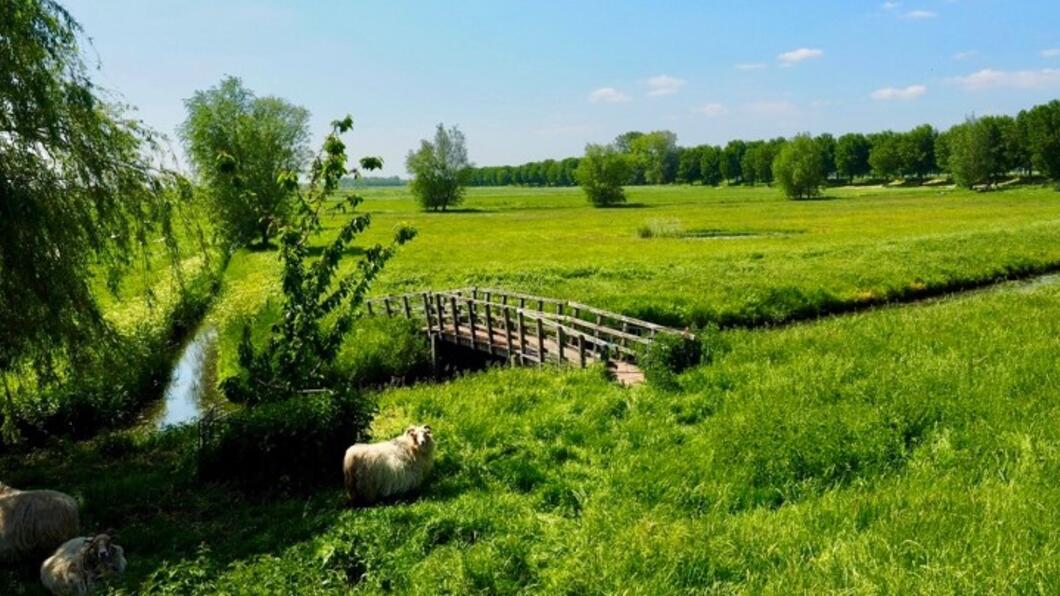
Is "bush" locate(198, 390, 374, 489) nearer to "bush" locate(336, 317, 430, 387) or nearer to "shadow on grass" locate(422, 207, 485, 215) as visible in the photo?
"bush" locate(336, 317, 430, 387)

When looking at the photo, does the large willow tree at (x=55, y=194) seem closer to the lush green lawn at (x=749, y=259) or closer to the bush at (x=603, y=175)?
the lush green lawn at (x=749, y=259)

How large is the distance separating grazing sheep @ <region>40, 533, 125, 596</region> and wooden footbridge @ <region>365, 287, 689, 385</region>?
1097 centimetres

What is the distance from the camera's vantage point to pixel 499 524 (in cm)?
904

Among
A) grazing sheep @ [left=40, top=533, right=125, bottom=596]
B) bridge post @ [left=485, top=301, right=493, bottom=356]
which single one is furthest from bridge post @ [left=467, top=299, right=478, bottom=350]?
grazing sheep @ [left=40, top=533, right=125, bottom=596]

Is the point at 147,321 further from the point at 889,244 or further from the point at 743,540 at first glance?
the point at 889,244

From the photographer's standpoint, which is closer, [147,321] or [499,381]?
[499,381]

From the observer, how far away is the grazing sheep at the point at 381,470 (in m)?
10.4

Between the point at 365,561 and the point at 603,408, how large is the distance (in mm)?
6948

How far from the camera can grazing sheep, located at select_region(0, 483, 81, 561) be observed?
9547mm

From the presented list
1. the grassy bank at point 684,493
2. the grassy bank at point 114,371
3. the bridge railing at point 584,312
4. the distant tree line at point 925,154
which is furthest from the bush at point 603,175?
the grassy bank at point 684,493

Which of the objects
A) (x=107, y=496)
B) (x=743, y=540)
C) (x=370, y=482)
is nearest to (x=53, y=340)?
(x=107, y=496)

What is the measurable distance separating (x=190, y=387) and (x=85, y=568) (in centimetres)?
1798

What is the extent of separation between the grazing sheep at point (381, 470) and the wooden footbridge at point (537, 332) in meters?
7.08

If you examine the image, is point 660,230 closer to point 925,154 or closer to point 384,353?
point 384,353
